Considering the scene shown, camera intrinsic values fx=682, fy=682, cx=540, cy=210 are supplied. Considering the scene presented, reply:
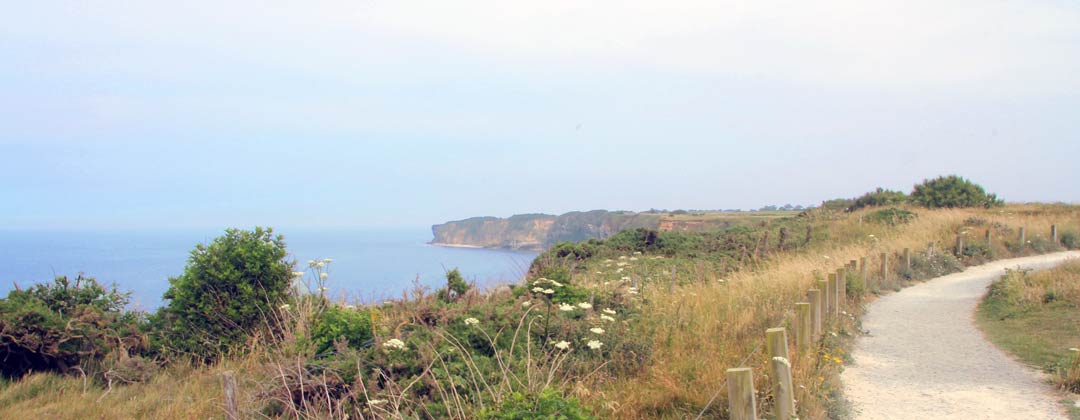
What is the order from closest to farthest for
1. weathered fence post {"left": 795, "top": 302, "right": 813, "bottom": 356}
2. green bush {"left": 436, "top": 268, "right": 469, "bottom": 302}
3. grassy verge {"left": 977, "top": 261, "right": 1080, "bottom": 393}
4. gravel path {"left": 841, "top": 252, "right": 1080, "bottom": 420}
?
gravel path {"left": 841, "top": 252, "right": 1080, "bottom": 420} < weathered fence post {"left": 795, "top": 302, "right": 813, "bottom": 356} < grassy verge {"left": 977, "top": 261, "right": 1080, "bottom": 393} < green bush {"left": 436, "top": 268, "right": 469, "bottom": 302}

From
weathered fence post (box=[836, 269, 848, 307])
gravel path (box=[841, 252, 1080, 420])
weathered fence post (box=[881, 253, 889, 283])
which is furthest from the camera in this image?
weathered fence post (box=[881, 253, 889, 283])

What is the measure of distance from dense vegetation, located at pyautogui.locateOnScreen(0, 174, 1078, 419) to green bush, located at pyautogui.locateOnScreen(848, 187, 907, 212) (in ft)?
87.8

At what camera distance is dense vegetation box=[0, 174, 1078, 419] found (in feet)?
17.4

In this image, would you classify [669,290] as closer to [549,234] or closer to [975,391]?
[975,391]

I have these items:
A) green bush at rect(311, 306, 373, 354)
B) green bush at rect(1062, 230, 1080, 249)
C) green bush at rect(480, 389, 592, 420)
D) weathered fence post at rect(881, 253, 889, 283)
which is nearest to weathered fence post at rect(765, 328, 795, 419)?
green bush at rect(480, 389, 592, 420)

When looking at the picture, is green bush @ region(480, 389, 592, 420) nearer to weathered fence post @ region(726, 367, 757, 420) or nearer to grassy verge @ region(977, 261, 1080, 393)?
weathered fence post @ region(726, 367, 757, 420)

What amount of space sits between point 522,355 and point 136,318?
5.84 metres

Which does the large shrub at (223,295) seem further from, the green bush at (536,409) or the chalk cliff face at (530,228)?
the chalk cliff face at (530,228)

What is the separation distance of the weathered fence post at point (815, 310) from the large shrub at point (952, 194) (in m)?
30.8

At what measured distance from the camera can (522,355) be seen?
19.4 feet

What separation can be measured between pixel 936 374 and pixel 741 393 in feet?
16.3

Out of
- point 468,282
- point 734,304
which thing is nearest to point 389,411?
point 468,282

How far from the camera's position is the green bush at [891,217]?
26.4 m

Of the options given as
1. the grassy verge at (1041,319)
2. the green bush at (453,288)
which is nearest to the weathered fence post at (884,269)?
the grassy verge at (1041,319)
